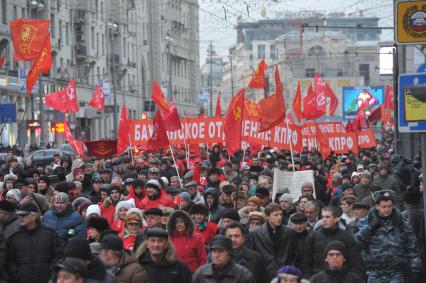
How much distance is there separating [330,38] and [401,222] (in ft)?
480

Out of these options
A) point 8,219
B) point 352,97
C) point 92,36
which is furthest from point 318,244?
point 352,97

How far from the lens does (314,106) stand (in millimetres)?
35844

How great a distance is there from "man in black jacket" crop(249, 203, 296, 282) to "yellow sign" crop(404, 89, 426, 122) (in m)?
2.88

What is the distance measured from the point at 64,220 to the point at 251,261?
3232 millimetres

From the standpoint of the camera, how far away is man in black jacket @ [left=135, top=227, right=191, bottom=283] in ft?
31.7

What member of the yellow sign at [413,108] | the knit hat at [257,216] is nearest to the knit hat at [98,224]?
the knit hat at [257,216]

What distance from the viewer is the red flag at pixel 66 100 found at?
38375 mm

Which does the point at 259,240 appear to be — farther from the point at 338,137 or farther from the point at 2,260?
the point at 338,137

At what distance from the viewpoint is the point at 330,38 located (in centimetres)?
15662

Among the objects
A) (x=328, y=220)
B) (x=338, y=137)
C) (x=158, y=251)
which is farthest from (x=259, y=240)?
(x=338, y=137)

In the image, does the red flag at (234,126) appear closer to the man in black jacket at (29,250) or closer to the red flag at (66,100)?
the man in black jacket at (29,250)

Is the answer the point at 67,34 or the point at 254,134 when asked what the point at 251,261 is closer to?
the point at 254,134

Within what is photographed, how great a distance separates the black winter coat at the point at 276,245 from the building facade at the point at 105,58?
3685 cm

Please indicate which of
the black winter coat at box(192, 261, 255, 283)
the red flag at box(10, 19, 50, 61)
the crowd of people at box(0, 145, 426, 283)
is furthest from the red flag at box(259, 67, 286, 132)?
the black winter coat at box(192, 261, 255, 283)
